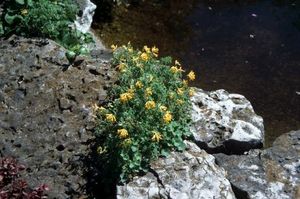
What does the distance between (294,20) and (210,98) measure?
4.76 meters

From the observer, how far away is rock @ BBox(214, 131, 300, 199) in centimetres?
663

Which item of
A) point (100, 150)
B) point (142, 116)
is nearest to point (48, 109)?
point (100, 150)

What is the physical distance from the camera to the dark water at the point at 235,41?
954 centimetres

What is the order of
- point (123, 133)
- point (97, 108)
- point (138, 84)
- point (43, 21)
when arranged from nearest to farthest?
point (123, 133) < point (138, 84) < point (97, 108) < point (43, 21)

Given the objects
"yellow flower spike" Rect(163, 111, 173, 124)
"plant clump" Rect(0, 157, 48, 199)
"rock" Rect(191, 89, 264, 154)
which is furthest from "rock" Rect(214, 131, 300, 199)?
"plant clump" Rect(0, 157, 48, 199)

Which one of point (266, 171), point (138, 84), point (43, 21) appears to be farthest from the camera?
point (43, 21)

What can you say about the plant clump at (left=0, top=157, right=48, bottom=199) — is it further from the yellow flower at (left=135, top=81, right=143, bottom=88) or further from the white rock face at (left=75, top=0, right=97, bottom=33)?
the white rock face at (left=75, top=0, right=97, bottom=33)

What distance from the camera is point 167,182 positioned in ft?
20.3

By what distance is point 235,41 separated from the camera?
10727 mm

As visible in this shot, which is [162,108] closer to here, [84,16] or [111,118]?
[111,118]

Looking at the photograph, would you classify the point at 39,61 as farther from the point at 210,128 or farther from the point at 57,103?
the point at 210,128

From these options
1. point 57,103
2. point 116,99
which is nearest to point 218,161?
point 116,99

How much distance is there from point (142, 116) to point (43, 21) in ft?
7.98

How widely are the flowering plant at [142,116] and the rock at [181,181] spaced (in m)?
0.11
